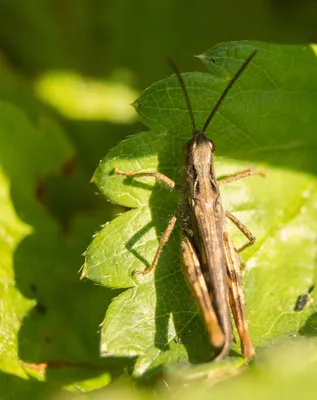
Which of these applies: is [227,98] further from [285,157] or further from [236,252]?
[236,252]

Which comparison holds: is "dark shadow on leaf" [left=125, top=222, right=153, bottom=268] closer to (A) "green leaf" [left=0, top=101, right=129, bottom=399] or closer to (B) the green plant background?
(B) the green plant background

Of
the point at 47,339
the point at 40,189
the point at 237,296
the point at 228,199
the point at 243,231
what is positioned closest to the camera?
the point at 237,296

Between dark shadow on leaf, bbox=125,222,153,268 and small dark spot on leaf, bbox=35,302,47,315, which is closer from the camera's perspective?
dark shadow on leaf, bbox=125,222,153,268

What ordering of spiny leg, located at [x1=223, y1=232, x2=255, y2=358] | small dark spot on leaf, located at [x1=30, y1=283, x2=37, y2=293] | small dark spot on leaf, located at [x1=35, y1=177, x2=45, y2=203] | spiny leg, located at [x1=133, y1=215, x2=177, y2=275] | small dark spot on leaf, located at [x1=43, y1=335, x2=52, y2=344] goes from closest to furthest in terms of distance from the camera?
spiny leg, located at [x1=223, y1=232, x2=255, y2=358] → spiny leg, located at [x1=133, y1=215, x2=177, y2=275] → small dark spot on leaf, located at [x1=43, y1=335, x2=52, y2=344] → small dark spot on leaf, located at [x1=30, y1=283, x2=37, y2=293] → small dark spot on leaf, located at [x1=35, y1=177, x2=45, y2=203]

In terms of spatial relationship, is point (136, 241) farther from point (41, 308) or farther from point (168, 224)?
point (41, 308)

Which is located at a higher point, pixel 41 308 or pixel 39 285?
pixel 39 285

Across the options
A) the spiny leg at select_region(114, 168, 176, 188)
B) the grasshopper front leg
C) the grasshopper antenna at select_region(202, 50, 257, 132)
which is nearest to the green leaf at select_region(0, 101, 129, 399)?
the grasshopper front leg

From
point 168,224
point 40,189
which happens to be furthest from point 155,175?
point 40,189
